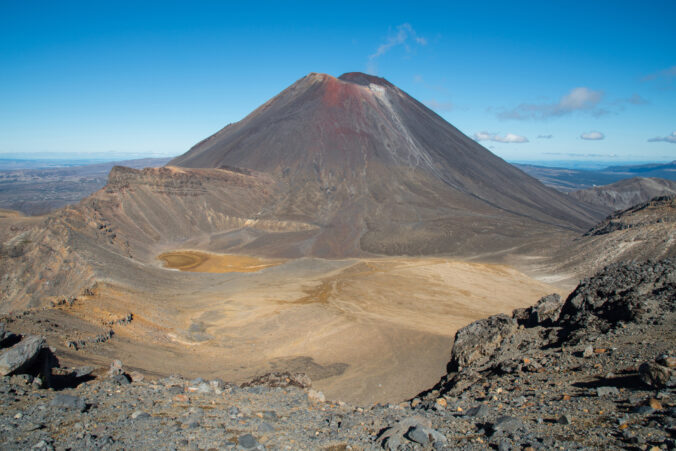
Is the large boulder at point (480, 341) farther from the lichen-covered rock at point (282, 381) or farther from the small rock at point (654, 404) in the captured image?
the small rock at point (654, 404)

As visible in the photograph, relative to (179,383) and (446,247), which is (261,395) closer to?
Answer: (179,383)

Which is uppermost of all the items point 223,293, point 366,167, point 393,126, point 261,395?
point 393,126

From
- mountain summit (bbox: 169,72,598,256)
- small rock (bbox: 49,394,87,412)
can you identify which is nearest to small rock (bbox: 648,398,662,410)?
small rock (bbox: 49,394,87,412)

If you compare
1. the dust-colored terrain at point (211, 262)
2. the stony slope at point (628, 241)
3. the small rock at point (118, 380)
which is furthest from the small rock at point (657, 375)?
the dust-colored terrain at point (211, 262)

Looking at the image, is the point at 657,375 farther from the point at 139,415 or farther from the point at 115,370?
the point at 115,370

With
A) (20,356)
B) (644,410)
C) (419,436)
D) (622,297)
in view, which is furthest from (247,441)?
(622,297)

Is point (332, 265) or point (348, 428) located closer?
point (348, 428)

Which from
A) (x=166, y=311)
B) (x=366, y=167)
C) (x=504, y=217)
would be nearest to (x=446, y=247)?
(x=504, y=217)
